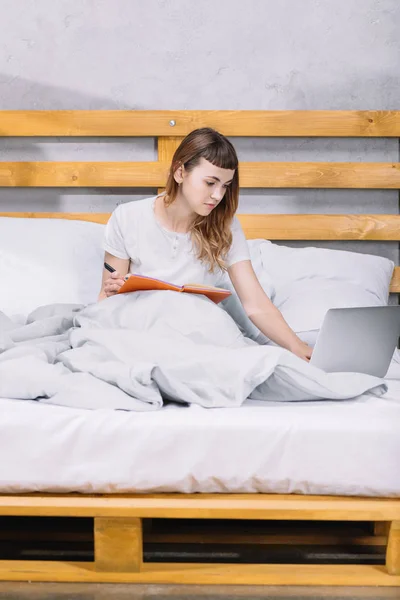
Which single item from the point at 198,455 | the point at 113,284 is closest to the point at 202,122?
the point at 113,284

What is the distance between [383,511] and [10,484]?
69 centimetres

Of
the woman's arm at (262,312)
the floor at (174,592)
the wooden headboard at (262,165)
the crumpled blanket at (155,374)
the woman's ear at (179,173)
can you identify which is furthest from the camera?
the wooden headboard at (262,165)

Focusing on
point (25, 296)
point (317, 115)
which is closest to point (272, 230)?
point (317, 115)

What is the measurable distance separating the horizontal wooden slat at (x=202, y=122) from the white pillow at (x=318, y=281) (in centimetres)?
51

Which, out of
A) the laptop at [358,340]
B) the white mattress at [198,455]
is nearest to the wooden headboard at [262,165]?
the laptop at [358,340]

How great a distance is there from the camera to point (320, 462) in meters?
1.28

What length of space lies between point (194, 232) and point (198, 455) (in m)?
0.82

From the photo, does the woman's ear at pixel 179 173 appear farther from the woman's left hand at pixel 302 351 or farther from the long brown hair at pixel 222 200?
the woman's left hand at pixel 302 351

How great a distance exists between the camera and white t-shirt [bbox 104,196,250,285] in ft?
6.40

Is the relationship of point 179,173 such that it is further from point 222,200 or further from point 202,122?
point 202,122

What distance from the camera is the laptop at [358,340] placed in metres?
1.41

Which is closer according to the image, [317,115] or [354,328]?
[354,328]

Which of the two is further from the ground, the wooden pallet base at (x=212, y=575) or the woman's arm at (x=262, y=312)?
the woman's arm at (x=262, y=312)

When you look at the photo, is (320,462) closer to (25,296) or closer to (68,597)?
(68,597)
